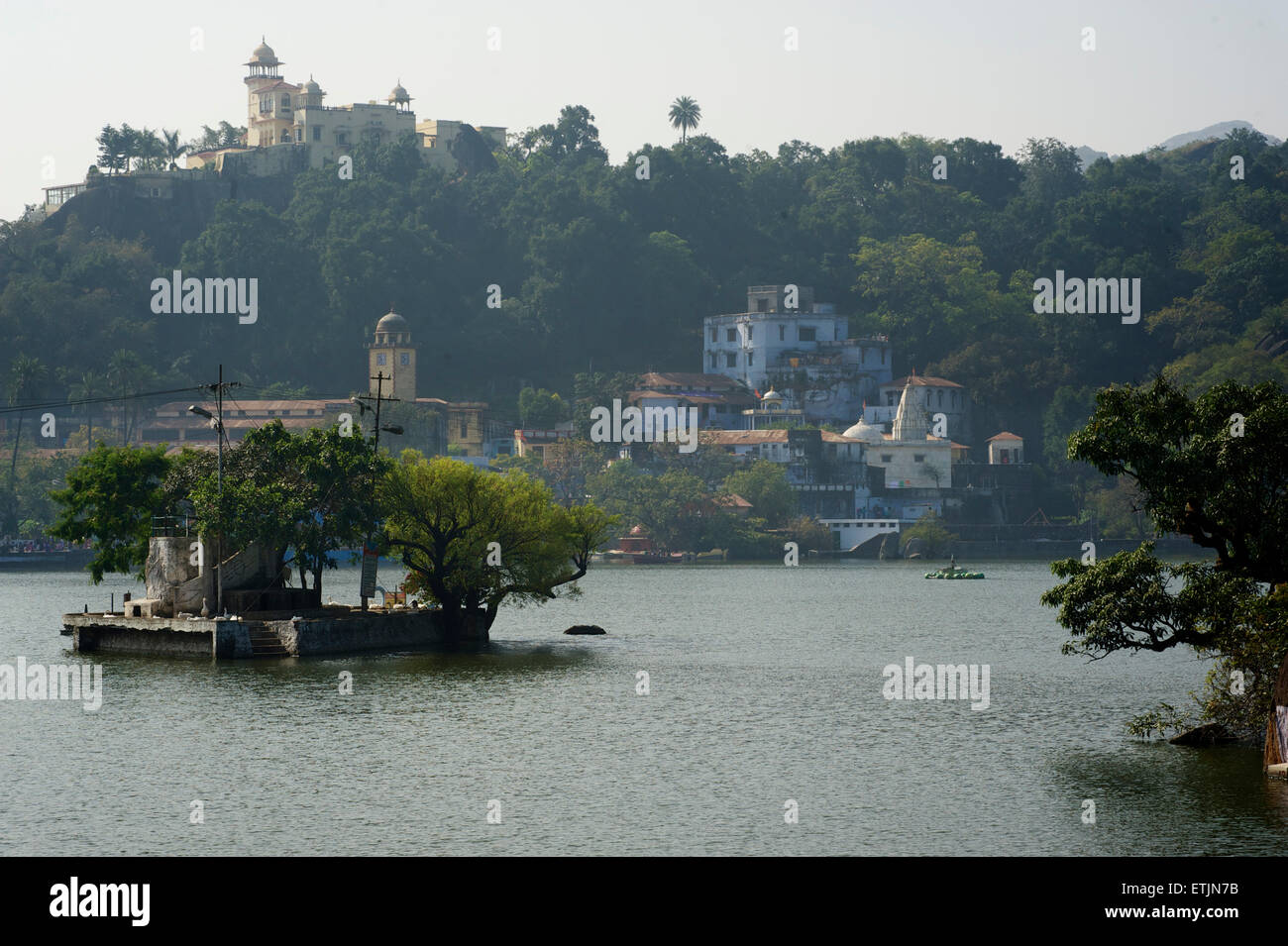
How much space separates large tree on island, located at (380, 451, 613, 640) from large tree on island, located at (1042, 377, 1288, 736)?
1033 inches

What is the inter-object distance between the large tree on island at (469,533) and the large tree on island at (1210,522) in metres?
26.2

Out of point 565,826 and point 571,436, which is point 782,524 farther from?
point 565,826

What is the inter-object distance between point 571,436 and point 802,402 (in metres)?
27.9

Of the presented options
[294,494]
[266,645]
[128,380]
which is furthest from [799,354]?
[266,645]

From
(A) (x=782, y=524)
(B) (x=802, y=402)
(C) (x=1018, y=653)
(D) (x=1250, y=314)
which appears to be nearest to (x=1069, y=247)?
(D) (x=1250, y=314)

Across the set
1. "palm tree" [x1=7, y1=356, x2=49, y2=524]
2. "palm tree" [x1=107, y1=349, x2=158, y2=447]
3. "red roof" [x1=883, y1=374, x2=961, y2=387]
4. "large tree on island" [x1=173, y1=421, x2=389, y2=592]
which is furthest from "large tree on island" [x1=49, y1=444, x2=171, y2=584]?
"red roof" [x1=883, y1=374, x2=961, y2=387]

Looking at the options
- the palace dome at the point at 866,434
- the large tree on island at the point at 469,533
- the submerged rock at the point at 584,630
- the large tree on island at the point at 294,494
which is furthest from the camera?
the palace dome at the point at 866,434

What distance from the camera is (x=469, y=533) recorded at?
191 ft

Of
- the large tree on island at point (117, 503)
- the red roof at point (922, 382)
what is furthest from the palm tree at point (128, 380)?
the large tree on island at point (117, 503)

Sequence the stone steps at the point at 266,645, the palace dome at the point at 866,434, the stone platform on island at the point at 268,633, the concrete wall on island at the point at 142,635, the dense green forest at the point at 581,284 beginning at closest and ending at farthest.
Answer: the stone platform on island at the point at 268,633
the stone steps at the point at 266,645
the concrete wall on island at the point at 142,635
the palace dome at the point at 866,434
the dense green forest at the point at 581,284

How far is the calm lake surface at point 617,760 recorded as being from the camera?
29594 mm

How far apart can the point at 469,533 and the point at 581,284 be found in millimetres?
130068

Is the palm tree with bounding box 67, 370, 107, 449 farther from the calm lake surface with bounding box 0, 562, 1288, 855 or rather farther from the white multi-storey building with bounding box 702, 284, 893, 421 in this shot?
the calm lake surface with bounding box 0, 562, 1288, 855

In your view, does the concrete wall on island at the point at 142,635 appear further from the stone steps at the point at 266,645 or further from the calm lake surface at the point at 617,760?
the stone steps at the point at 266,645
